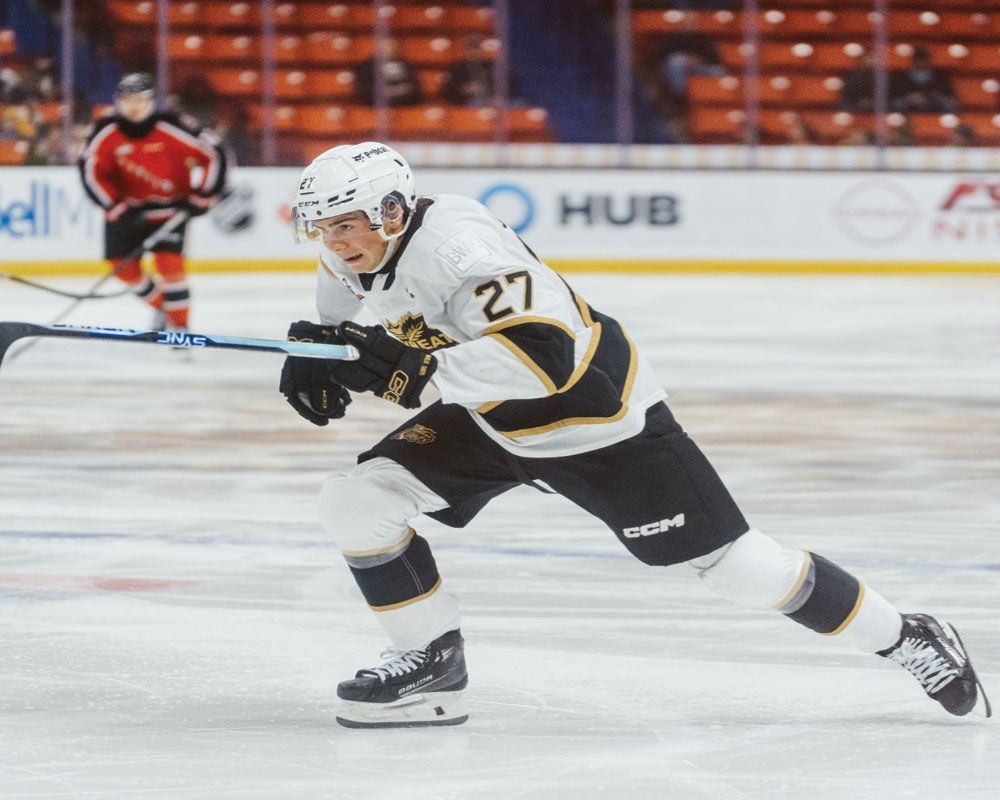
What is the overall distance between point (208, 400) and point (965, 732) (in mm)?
4147

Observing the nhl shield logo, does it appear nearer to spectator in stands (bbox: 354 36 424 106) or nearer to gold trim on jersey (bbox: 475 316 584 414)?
gold trim on jersey (bbox: 475 316 584 414)

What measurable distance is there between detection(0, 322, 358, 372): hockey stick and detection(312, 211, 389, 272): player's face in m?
0.13

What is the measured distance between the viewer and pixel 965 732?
9.08 feet

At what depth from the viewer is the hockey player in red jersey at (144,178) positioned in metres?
8.18

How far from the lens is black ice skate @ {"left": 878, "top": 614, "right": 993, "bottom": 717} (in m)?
2.80

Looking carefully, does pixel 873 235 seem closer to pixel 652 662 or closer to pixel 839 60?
pixel 839 60

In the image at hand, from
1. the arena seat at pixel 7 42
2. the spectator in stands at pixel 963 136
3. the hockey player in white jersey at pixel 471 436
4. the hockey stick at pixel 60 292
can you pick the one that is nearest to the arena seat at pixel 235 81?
the arena seat at pixel 7 42

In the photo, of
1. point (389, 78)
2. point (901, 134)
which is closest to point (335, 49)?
point (389, 78)

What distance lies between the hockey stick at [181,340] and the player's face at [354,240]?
0.42ft

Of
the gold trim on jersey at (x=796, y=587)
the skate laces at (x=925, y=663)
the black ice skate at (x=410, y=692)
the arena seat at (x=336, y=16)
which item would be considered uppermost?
the arena seat at (x=336, y=16)

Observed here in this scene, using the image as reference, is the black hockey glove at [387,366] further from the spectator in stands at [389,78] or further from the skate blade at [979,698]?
the spectator in stands at [389,78]

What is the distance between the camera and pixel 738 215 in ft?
38.4

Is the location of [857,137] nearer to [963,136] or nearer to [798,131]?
[798,131]

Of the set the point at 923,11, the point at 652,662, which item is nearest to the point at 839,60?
the point at 923,11
